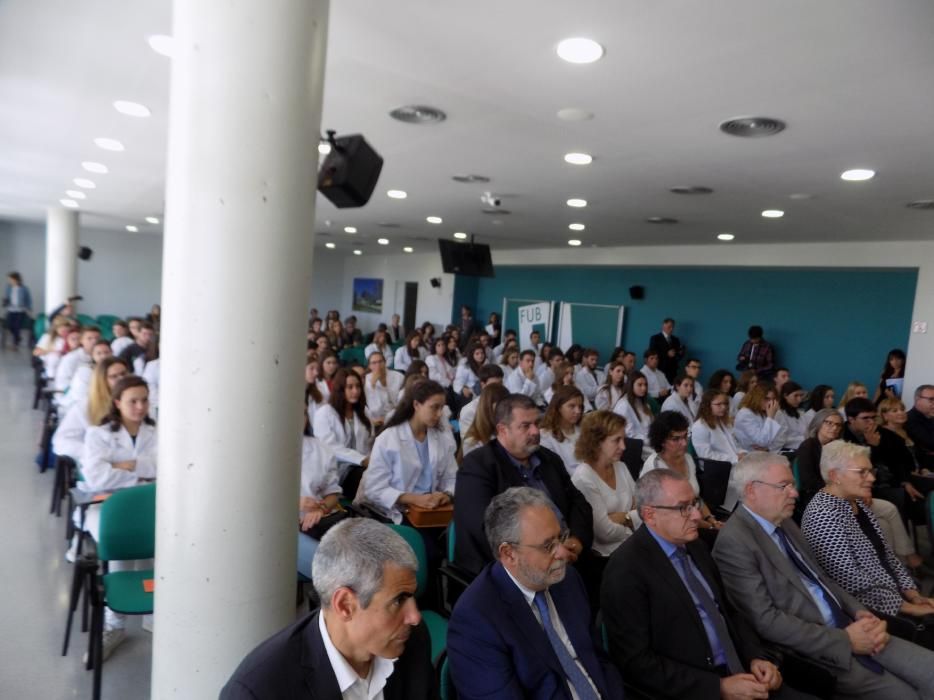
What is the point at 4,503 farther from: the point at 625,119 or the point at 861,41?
the point at 861,41

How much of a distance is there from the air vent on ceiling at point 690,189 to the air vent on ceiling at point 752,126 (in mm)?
1708

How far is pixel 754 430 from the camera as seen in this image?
18.9 ft

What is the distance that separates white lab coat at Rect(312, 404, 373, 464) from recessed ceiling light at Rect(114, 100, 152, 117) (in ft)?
7.97

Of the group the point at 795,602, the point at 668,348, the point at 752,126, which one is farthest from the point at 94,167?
the point at 668,348

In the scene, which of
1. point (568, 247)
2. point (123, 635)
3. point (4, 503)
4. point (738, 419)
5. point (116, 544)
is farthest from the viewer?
point (568, 247)

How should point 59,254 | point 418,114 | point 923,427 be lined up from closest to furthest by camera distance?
1. point 418,114
2. point 923,427
3. point 59,254

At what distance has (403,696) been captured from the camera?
1.50 meters

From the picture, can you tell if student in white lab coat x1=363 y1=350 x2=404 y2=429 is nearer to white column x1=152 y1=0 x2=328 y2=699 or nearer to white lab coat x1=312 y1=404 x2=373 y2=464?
white lab coat x1=312 y1=404 x2=373 y2=464

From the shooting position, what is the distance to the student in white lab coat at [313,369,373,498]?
14.3 feet

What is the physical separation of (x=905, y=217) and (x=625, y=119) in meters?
4.40

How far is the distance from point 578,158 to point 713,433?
2.50 m

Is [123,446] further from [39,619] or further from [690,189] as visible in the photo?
[690,189]

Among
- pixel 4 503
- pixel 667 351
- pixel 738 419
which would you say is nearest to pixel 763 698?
pixel 738 419

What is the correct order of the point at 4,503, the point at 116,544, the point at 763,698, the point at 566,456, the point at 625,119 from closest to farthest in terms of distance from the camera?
1. the point at 763,698
2. the point at 116,544
3. the point at 625,119
4. the point at 566,456
5. the point at 4,503
